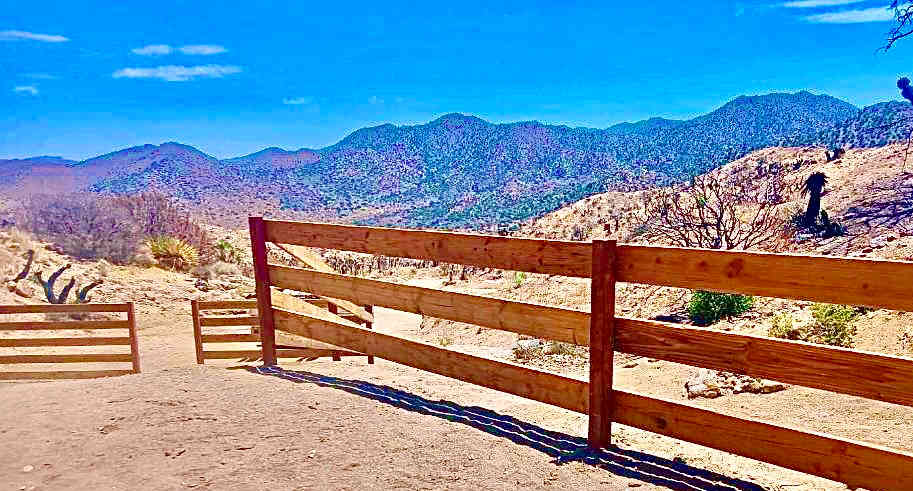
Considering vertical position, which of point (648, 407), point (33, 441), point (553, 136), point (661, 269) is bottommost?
point (33, 441)

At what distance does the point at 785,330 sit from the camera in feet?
26.3

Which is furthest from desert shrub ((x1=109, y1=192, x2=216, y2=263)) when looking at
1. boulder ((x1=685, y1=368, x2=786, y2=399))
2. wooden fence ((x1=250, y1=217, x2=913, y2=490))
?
boulder ((x1=685, y1=368, x2=786, y2=399))

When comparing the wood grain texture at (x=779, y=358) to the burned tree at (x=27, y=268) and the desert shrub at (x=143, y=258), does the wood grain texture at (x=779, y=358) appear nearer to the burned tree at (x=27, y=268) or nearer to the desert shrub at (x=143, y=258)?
the burned tree at (x=27, y=268)

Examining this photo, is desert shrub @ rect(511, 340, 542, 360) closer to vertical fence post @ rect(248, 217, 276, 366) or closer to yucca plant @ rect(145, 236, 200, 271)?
vertical fence post @ rect(248, 217, 276, 366)

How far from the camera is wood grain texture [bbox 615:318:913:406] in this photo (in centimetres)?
343

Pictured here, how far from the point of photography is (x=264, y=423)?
17.1 feet

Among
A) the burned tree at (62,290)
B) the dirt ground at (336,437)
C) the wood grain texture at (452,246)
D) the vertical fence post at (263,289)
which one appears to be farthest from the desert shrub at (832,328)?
the burned tree at (62,290)

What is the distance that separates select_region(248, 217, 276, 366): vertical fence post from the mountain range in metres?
57.0

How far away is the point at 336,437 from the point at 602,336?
87.4 inches

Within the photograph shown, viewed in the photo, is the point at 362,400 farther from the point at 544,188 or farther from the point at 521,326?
the point at 544,188

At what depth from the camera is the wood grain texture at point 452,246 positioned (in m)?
4.66

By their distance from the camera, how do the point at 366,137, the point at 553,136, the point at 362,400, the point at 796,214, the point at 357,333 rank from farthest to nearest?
the point at 366,137, the point at 553,136, the point at 796,214, the point at 357,333, the point at 362,400

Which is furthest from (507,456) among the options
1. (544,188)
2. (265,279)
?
(544,188)

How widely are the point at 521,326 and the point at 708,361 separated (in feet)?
4.80
